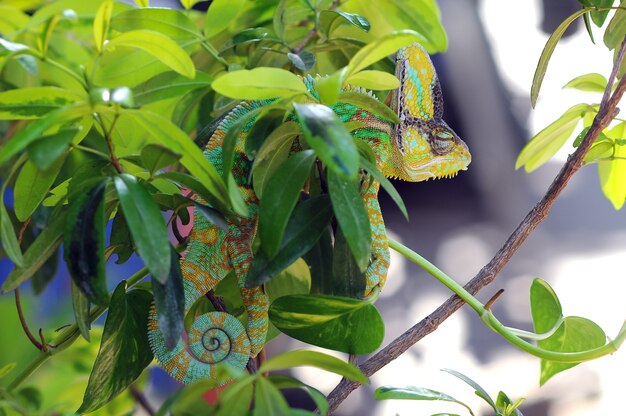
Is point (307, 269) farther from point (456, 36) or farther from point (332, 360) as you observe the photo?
point (456, 36)

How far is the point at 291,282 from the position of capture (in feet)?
3.75

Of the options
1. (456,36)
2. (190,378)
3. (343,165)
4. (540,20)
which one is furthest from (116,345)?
(540,20)

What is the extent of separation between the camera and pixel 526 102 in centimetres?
273

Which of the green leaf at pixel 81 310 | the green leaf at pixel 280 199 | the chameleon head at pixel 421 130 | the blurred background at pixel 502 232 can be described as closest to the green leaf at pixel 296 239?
the green leaf at pixel 280 199

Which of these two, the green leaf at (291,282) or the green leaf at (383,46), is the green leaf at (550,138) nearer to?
the green leaf at (291,282)

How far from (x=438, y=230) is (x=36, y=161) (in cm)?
220

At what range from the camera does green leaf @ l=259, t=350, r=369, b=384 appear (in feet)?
2.21

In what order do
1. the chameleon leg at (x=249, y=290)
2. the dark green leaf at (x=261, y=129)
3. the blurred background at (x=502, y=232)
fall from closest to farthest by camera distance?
the dark green leaf at (x=261, y=129) → the chameleon leg at (x=249, y=290) → the blurred background at (x=502, y=232)

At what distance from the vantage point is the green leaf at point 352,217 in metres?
0.75

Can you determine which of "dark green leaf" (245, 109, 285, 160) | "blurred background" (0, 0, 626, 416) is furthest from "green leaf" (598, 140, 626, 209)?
"blurred background" (0, 0, 626, 416)

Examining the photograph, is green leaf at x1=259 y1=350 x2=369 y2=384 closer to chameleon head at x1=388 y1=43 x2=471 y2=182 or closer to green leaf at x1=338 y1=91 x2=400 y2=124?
green leaf at x1=338 y1=91 x2=400 y2=124

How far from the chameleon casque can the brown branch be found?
110 mm

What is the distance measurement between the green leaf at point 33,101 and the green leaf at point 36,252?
0.13m

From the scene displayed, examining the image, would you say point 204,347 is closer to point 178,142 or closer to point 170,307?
point 170,307
